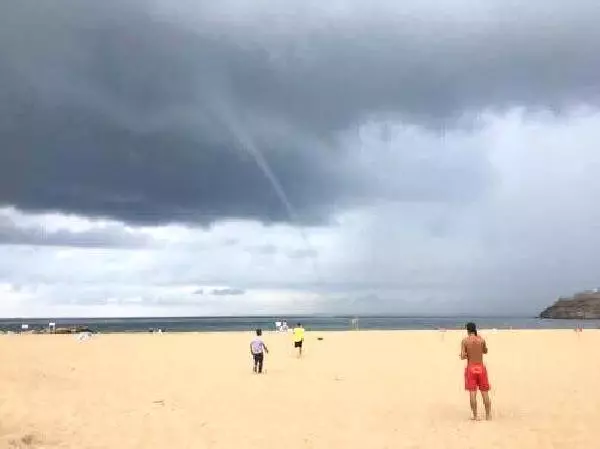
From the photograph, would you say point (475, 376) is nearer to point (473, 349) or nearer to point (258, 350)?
point (473, 349)

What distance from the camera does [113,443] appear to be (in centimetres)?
1077

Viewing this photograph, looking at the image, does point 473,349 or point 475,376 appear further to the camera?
point 475,376

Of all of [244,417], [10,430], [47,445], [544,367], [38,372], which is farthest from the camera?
[544,367]

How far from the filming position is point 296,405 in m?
15.3

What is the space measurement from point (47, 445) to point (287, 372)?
13.5 meters

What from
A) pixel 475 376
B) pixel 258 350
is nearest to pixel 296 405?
pixel 475 376

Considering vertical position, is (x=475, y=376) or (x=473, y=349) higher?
(x=473, y=349)

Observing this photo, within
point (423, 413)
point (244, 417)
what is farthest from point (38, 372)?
point (423, 413)

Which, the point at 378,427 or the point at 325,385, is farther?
the point at 325,385

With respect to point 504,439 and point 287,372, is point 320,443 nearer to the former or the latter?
point 504,439

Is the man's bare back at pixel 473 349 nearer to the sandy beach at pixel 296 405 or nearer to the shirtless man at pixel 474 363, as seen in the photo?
the shirtless man at pixel 474 363

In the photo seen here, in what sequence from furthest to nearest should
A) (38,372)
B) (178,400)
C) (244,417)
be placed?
1. (38,372)
2. (178,400)
3. (244,417)

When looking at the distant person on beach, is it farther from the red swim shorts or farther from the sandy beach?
the red swim shorts

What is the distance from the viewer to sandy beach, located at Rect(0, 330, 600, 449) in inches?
440
